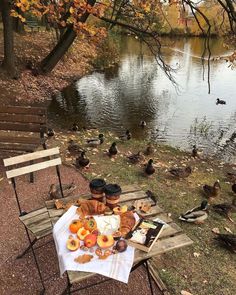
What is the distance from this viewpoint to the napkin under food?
345 centimetres

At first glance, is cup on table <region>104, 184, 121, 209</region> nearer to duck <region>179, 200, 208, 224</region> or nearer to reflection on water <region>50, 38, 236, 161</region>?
duck <region>179, 200, 208, 224</region>

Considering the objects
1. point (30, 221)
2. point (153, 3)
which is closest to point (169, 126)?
point (153, 3)

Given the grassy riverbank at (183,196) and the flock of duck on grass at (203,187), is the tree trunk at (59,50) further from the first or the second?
the flock of duck on grass at (203,187)

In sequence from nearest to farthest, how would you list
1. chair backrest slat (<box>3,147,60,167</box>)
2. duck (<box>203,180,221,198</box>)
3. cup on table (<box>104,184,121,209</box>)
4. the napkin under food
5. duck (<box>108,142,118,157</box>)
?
the napkin under food → cup on table (<box>104,184,121,209</box>) → chair backrest slat (<box>3,147,60,167</box>) → duck (<box>203,180,221,198</box>) → duck (<box>108,142,118,157</box>)

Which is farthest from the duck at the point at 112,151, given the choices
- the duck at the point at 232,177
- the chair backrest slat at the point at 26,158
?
the chair backrest slat at the point at 26,158

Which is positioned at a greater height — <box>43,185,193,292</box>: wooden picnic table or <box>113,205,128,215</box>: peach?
<box>113,205,128,215</box>: peach

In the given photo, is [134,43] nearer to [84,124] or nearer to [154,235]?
[84,124]

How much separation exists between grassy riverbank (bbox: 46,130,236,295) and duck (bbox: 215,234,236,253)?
0.11 meters

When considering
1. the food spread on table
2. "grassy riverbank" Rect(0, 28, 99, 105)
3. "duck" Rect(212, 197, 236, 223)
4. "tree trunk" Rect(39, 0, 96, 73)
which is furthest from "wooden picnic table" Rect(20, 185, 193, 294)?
"tree trunk" Rect(39, 0, 96, 73)

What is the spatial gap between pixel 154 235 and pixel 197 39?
134 feet

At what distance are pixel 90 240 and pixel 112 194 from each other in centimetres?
71

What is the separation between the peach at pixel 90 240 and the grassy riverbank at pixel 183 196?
6.67 ft

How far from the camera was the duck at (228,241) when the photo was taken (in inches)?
238

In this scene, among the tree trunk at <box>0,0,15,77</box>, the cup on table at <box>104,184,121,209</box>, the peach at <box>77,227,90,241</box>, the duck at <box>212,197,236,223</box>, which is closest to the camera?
the peach at <box>77,227,90,241</box>
